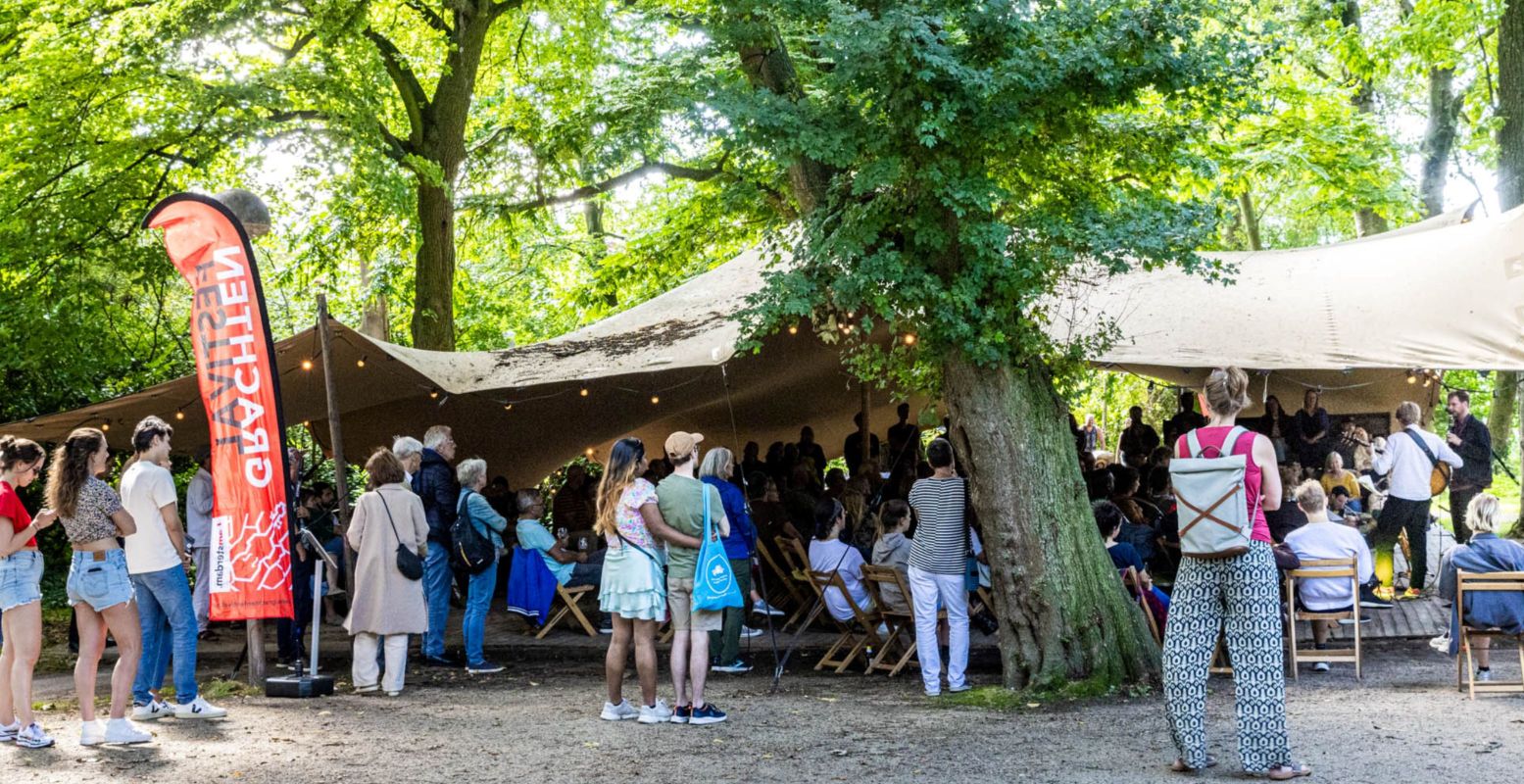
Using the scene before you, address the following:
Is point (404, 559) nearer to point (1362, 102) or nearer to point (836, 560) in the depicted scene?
point (836, 560)

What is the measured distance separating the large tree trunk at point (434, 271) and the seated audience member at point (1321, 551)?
331 inches

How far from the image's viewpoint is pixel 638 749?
6.05 metres

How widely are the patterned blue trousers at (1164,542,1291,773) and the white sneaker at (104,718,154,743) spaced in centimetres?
452

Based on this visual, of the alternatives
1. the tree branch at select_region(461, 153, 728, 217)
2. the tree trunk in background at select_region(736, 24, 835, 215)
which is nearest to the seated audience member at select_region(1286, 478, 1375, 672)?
the tree trunk in background at select_region(736, 24, 835, 215)

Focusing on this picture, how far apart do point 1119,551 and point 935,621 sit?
4.39 feet

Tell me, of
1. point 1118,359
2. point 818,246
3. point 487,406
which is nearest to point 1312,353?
point 1118,359

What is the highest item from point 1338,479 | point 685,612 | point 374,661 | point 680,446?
point 680,446

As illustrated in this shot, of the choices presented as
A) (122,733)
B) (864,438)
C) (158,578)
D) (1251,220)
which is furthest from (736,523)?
(1251,220)

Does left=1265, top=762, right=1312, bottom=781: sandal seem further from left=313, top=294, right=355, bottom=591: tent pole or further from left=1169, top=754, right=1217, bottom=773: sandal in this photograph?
left=313, top=294, right=355, bottom=591: tent pole

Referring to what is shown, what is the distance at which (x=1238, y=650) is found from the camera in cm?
529

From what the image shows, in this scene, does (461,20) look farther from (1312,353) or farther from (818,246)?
(1312,353)

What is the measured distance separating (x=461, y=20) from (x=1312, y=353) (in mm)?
9056

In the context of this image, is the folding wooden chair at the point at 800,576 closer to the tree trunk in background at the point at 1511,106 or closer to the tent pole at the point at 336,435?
the tent pole at the point at 336,435

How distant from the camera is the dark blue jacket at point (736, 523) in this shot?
848 centimetres
